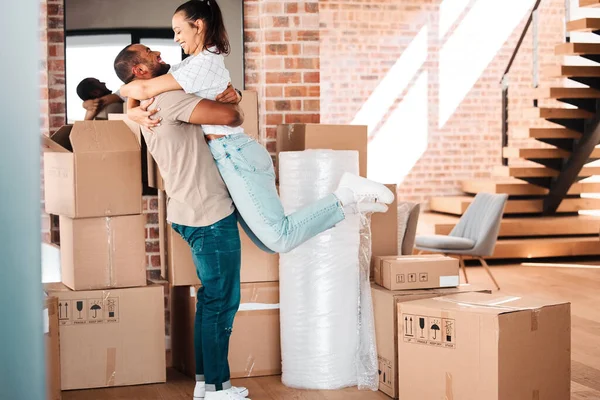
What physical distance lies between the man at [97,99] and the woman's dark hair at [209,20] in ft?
4.49

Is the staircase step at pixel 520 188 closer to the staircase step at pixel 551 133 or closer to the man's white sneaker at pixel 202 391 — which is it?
the staircase step at pixel 551 133

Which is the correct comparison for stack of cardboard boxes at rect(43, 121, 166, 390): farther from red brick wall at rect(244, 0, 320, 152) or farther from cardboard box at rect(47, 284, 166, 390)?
red brick wall at rect(244, 0, 320, 152)

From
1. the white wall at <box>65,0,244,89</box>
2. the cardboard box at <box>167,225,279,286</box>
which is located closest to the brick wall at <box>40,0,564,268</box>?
the white wall at <box>65,0,244,89</box>

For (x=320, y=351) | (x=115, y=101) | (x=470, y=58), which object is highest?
(x=470, y=58)

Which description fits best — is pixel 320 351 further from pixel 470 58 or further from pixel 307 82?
pixel 470 58

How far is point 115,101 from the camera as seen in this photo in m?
4.07

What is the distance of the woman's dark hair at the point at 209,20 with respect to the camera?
9.05 ft

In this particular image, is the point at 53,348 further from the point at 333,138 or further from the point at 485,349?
the point at 485,349

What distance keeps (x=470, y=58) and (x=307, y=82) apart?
6.05 metres

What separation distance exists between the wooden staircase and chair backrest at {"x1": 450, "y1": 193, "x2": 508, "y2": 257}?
3.92 feet

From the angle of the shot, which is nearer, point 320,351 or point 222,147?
point 222,147

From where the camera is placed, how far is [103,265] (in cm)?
338

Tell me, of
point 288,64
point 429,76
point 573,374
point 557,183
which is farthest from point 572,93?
point 573,374

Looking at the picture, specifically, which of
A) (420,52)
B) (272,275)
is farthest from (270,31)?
(420,52)
